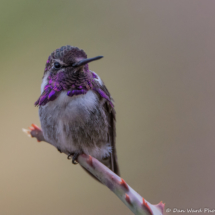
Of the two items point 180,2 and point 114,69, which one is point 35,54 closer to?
point 114,69

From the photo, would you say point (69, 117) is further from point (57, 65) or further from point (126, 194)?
point (126, 194)

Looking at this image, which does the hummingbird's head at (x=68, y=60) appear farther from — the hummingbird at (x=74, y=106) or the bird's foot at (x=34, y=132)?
the bird's foot at (x=34, y=132)

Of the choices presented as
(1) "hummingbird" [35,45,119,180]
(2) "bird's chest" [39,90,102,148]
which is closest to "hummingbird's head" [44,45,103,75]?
(1) "hummingbird" [35,45,119,180]

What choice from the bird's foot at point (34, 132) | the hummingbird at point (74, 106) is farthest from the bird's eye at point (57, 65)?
the bird's foot at point (34, 132)

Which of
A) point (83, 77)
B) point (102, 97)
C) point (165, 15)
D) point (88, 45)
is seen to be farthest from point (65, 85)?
point (165, 15)

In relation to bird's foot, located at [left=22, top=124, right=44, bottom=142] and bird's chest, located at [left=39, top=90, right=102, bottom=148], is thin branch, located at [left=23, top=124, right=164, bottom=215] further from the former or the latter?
bird's foot, located at [left=22, top=124, right=44, bottom=142]

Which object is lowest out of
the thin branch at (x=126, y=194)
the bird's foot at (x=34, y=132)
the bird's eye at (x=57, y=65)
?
the thin branch at (x=126, y=194)

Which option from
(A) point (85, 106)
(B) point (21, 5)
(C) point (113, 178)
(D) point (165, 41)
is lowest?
(C) point (113, 178)
